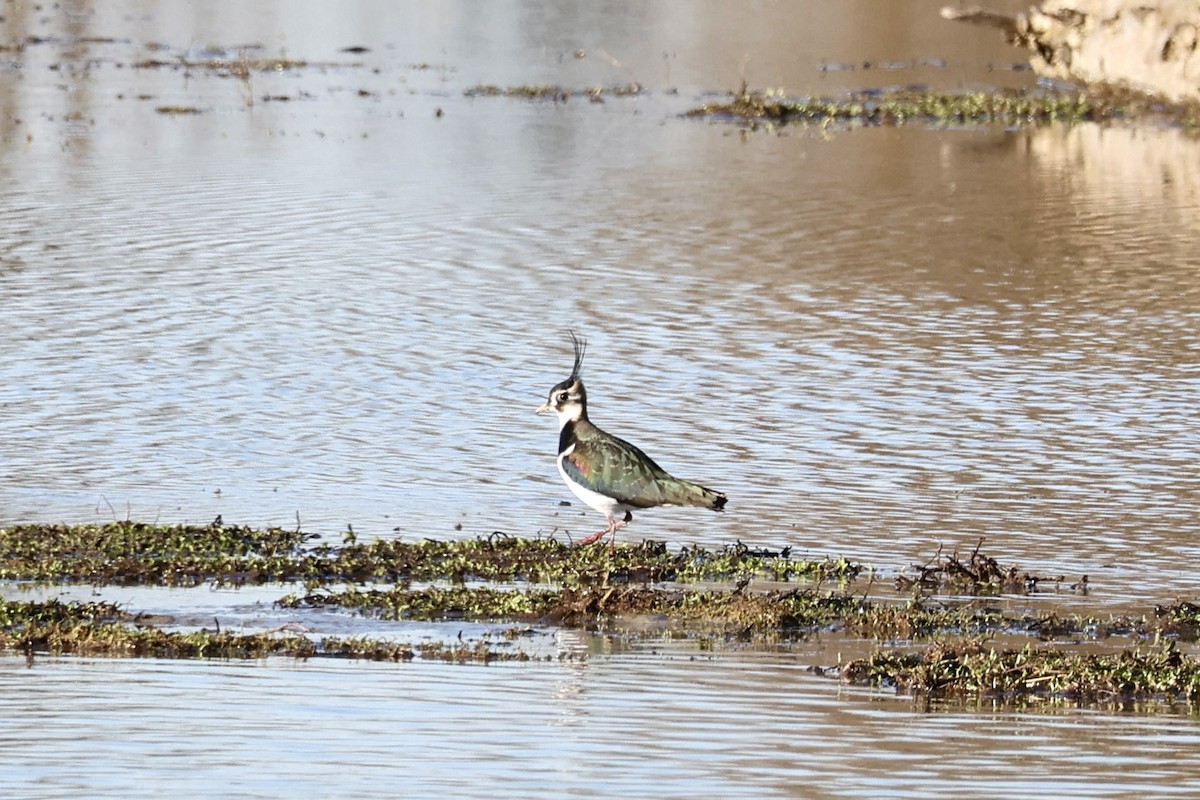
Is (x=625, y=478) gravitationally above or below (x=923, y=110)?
below

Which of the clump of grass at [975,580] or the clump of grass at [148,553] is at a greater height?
the clump of grass at [148,553]

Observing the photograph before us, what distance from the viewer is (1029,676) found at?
826 cm

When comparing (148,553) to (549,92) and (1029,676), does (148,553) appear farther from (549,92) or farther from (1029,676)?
(549,92)

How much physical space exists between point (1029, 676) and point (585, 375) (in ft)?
26.5

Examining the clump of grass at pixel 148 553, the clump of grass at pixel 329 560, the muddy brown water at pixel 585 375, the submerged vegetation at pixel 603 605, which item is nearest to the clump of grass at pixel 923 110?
the muddy brown water at pixel 585 375

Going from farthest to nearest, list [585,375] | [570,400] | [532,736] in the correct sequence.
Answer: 1. [585,375]
2. [570,400]
3. [532,736]

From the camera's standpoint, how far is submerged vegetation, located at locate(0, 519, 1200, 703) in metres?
8.40

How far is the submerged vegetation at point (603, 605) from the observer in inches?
331

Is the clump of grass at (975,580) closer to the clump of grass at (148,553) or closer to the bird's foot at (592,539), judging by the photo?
the bird's foot at (592,539)

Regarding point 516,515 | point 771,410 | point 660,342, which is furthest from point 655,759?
point 660,342

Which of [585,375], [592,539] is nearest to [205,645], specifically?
[592,539]

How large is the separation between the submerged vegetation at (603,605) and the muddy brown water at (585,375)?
0.23m

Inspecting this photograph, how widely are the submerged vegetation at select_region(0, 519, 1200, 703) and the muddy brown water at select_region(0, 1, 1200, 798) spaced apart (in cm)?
23

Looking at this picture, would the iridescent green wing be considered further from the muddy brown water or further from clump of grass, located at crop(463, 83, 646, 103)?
clump of grass, located at crop(463, 83, 646, 103)
